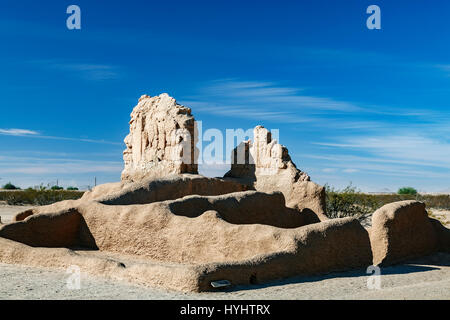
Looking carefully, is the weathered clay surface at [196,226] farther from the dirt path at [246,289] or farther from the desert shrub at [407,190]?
the desert shrub at [407,190]

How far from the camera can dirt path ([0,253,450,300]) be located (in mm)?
8055

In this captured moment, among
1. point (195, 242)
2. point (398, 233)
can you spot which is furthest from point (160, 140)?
point (398, 233)

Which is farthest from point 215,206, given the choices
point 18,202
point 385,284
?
point 18,202

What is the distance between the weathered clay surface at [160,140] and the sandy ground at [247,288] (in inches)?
295

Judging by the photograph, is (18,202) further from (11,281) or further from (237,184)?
(11,281)

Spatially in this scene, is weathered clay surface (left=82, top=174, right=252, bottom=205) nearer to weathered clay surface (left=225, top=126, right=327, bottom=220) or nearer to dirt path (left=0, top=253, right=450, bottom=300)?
weathered clay surface (left=225, top=126, right=327, bottom=220)

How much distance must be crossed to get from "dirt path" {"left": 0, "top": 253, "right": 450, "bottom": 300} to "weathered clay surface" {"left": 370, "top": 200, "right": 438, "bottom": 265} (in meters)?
2.25

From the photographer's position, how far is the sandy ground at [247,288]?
8062 mm

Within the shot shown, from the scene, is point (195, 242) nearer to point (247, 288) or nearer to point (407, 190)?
point (247, 288)

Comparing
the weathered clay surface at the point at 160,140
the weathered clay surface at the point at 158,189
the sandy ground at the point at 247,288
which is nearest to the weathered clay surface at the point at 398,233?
the sandy ground at the point at 247,288

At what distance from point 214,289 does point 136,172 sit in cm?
1068

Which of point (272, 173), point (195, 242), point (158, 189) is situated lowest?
point (195, 242)

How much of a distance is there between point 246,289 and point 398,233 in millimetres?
6243

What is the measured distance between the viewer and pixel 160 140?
712 inches
